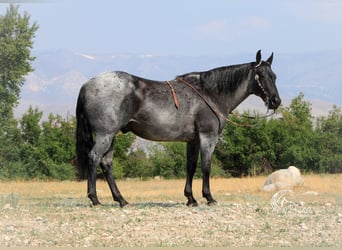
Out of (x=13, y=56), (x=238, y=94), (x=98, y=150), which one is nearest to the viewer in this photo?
(x=98, y=150)

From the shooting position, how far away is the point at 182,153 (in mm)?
43656

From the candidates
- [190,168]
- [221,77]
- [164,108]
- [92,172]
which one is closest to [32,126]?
[190,168]

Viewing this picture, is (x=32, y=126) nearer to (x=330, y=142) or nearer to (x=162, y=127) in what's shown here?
(x=330, y=142)

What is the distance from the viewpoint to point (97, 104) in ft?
41.5

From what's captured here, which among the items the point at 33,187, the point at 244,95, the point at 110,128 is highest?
the point at 244,95

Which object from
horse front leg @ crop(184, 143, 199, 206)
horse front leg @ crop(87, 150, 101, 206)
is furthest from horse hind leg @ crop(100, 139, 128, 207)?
horse front leg @ crop(184, 143, 199, 206)

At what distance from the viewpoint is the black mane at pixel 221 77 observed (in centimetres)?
1375

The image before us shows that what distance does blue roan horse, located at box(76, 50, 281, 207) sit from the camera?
41.6 ft

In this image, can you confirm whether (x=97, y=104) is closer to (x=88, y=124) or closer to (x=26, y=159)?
(x=88, y=124)

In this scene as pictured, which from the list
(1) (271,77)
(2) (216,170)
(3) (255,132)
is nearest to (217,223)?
(1) (271,77)

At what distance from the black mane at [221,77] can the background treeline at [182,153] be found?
1077 inches

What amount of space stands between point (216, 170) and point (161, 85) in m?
28.4

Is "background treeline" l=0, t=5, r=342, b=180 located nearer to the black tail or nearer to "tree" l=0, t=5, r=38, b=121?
"tree" l=0, t=5, r=38, b=121

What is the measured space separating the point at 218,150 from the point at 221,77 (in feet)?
99.0
